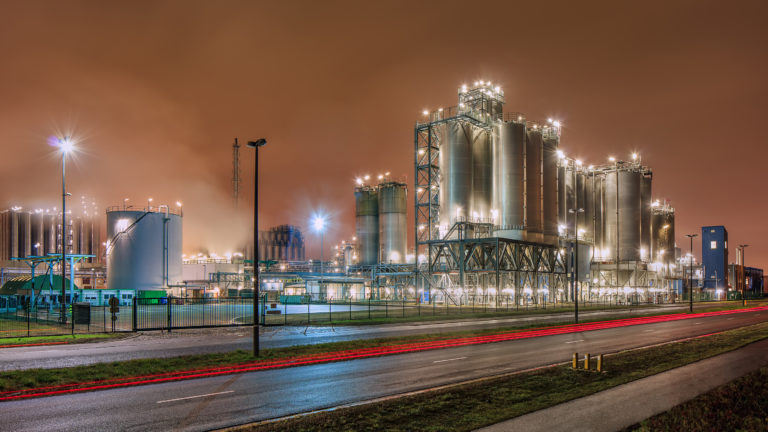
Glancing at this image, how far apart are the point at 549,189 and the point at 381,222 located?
33.7 m

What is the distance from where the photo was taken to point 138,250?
249ft

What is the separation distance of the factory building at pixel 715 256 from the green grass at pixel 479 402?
158 metres

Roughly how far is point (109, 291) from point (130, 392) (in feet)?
193

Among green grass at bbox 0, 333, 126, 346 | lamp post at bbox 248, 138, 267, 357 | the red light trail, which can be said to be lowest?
green grass at bbox 0, 333, 126, 346

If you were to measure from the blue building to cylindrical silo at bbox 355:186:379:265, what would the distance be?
4093 inches

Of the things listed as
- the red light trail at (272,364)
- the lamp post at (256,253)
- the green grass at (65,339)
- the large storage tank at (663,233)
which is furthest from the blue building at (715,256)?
the lamp post at (256,253)

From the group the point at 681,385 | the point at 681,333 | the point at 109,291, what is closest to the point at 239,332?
the point at 681,385

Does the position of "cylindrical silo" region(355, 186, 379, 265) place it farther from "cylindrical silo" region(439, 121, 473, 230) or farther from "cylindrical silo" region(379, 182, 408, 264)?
"cylindrical silo" region(439, 121, 473, 230)

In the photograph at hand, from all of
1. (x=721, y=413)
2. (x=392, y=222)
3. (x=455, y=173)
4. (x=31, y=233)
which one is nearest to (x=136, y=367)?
(x=721, y=413)

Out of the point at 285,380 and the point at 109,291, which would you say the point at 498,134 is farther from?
the point at 285,380

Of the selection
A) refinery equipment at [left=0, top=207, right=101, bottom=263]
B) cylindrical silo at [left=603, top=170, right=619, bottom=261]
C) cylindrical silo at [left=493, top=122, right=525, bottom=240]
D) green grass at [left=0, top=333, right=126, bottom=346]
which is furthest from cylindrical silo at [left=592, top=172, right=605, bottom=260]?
refinery equipment at [left=0, top=207, right=101, bottom=263]

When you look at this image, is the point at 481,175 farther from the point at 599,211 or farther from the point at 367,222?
the point at 599,211

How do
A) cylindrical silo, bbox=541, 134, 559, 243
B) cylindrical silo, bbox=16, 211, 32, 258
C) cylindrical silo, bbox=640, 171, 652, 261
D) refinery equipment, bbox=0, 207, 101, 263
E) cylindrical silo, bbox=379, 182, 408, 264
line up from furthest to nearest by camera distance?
cylindrical silo, bbox=16, 211, 32, 258
refinery equipment, bbox=0, 207, 101, 263
cylindrical silo, bbox=640, 171, 652, 261
cylindrical silo, bbox=379, 182, 408, 264
cylindrical silo, bbox=541, 134, 559, 243

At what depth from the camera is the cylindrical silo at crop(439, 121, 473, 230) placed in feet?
250
